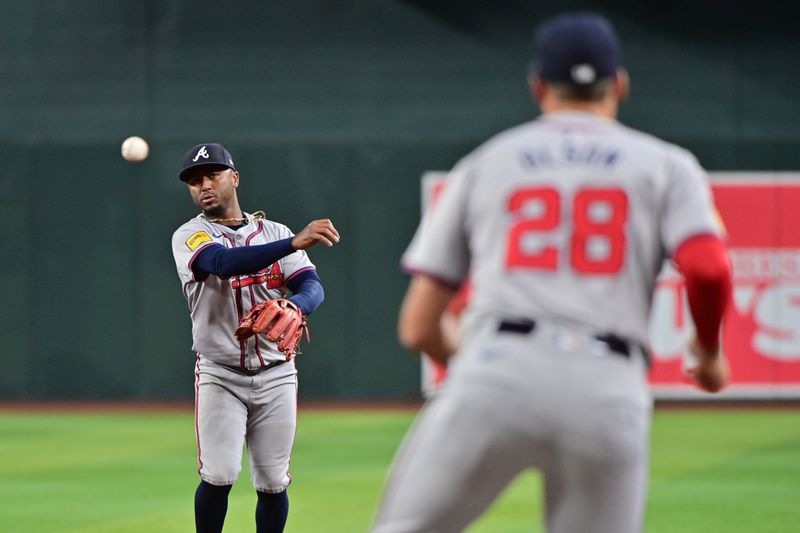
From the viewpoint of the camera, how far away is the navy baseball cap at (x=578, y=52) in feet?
10.8

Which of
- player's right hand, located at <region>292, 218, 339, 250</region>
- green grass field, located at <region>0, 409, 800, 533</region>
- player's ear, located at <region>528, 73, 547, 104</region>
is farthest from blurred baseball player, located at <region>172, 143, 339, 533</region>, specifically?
player's ear, located at <region>528, 73, 547, 104</region>

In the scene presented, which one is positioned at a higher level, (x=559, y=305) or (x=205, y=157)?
(x=205, y=157)

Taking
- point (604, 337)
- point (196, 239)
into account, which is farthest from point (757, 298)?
point (604, 337)

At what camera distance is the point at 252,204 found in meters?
15.4

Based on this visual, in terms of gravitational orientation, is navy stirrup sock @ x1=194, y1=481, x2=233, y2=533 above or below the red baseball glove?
below

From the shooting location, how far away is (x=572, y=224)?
3221 millimetres

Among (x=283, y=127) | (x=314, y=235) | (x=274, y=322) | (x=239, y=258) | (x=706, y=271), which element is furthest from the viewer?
(x=283, y=127)

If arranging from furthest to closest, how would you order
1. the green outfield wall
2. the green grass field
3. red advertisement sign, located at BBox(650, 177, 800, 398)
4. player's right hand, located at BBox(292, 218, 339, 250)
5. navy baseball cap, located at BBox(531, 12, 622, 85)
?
1. the green outfield wall
2. red advertisement sign, located at BBox(650, 177, 800, 398)
3. the green grass field
4. player's right hand, located at BBox(292, 218, 339, 250)
5. navy baseball cap, located at BBox(531, 12, 622, 85)

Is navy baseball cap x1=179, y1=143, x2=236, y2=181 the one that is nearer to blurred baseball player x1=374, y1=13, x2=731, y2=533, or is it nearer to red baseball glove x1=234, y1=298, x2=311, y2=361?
red baseball glove x1=234, y1=298, x2=311, y2=361

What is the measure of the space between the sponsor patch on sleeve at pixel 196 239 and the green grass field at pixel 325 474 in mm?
2065

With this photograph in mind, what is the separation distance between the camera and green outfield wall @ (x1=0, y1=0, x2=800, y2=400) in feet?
51.0

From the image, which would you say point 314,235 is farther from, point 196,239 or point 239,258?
point 196,239

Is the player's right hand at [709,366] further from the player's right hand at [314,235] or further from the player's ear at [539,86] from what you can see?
the player's right hand at [314,235]

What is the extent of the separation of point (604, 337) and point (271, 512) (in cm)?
327
